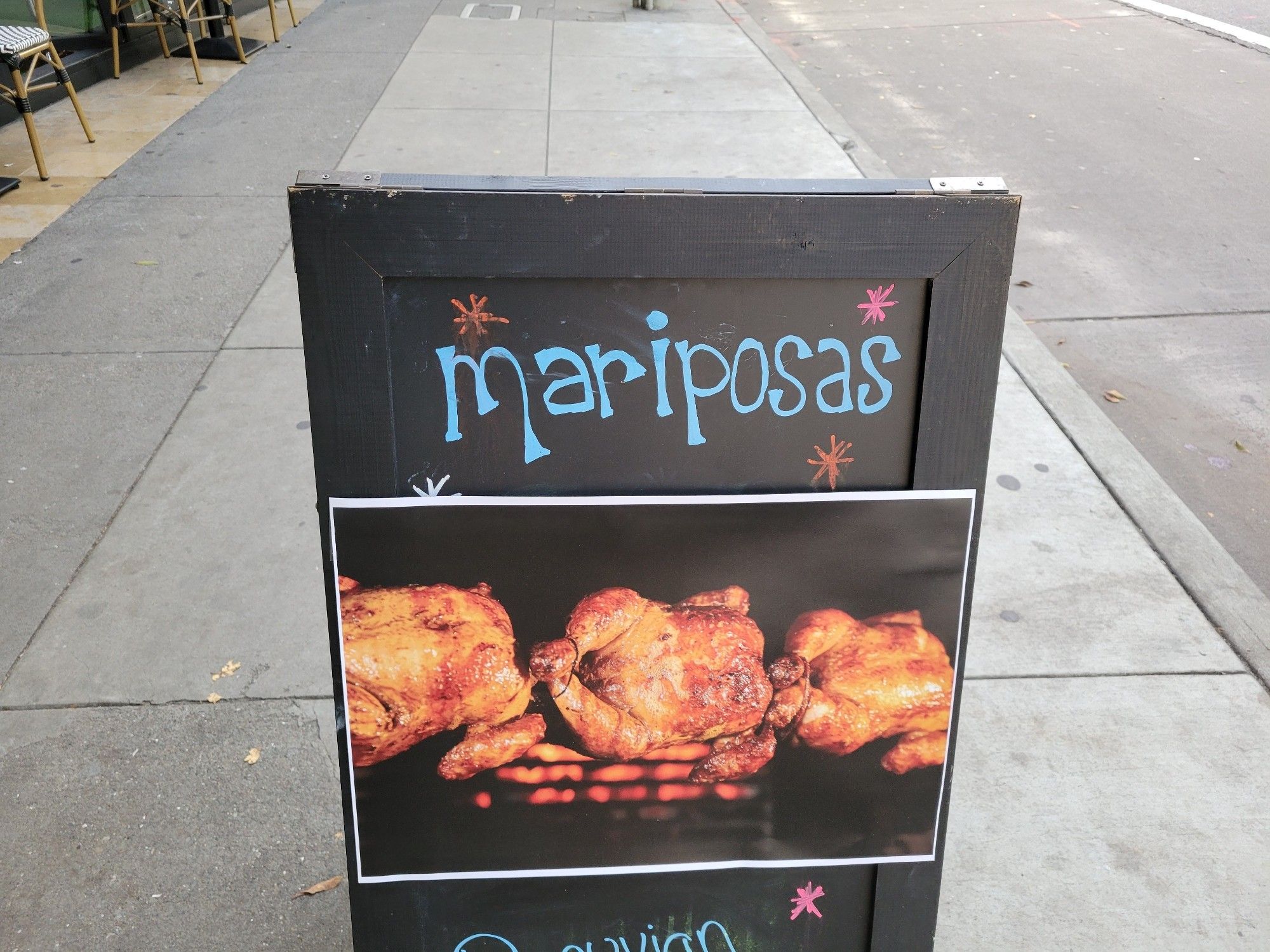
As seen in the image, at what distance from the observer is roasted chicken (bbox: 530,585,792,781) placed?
1.80 m

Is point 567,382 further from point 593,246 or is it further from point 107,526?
point 107,526

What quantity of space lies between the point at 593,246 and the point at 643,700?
2.49 ft

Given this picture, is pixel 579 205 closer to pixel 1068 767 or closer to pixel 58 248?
pixel 1068 767

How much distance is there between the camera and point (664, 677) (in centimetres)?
183

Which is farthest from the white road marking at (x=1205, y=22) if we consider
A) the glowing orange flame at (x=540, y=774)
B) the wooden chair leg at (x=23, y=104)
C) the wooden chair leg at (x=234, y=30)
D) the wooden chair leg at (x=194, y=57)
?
the glowing orange flame at (x=540, y=774)

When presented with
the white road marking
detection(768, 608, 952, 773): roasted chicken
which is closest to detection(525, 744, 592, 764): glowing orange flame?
detection(768, 608, 952, 773): roasted chicken

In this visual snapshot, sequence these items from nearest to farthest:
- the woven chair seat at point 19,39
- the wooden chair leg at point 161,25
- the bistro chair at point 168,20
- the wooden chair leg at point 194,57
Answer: the woven chair seat at point 19,39 → the wooden chair leg at point 194,57 → the bistro chair at point 168,20 → the wooden chair leg at point 161,25

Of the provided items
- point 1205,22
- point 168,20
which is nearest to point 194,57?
point 168,20

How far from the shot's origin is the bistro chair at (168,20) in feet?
31.5

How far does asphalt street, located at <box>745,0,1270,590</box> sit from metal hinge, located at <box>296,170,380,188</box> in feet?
12.0

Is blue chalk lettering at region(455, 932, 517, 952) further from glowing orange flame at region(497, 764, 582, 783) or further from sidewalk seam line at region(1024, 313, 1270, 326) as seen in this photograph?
sidewalk seam line at region(1024, 313, 1270, 326)

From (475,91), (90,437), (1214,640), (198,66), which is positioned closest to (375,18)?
(198,66)

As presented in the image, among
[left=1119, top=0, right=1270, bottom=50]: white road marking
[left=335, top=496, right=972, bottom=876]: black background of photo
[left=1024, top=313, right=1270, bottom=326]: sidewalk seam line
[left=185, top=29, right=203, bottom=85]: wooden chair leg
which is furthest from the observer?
[left=1119, top=0, right=1270, bottom=50]: white road marking

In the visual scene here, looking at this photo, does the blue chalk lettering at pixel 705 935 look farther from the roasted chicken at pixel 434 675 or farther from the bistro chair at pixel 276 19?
the bistro chair at pixel 276 19
